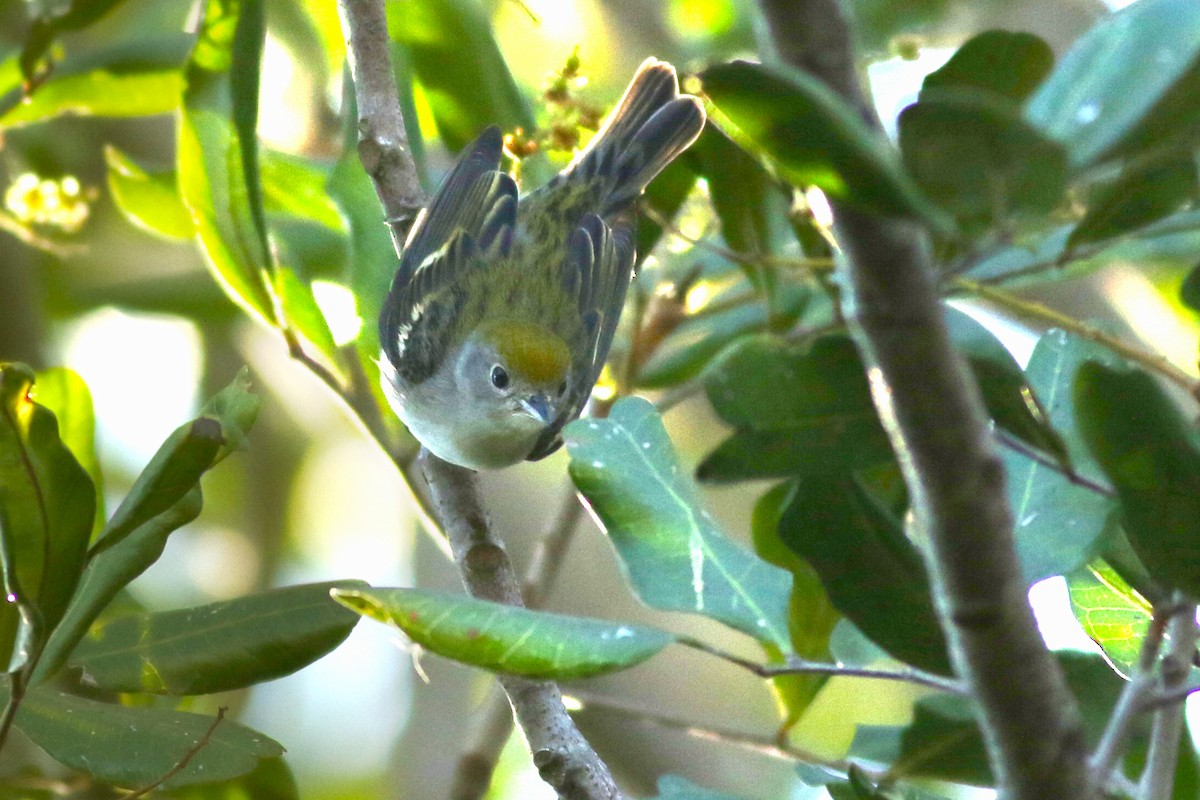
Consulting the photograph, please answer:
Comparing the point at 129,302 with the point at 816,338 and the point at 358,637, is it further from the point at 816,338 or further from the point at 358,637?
the point at 358,637

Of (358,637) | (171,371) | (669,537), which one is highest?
(669,537)

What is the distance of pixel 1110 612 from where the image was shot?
178 cm

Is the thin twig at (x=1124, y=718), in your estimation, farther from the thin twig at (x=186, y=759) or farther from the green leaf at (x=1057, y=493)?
the thin twig at (x=186, y=759)

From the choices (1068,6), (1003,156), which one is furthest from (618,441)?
(1068,6)

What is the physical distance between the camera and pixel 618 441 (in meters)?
1.63

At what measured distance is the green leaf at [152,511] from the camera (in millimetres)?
1448

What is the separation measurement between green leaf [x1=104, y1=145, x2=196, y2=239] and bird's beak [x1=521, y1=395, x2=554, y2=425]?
97 cm

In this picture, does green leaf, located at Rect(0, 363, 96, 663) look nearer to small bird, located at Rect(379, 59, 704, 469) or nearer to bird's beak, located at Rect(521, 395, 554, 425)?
small bird, located at Rect(379, 59, 704, 469)

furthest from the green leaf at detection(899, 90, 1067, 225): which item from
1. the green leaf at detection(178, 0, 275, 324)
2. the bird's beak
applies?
the bird's beak

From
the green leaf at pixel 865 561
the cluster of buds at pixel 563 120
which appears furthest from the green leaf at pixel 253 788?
the cluster of buds at pixel 563 120

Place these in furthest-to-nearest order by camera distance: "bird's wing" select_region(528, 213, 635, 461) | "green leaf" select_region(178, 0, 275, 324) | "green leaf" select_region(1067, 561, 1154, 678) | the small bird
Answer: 1. "bird's wing" select_region(528, 213, 635, 461)
2. the small bird
3. "green leaf" select_region(178, 0, 275, 324)
4. "green leaf" select_region(1067, 561, 1154, 678)

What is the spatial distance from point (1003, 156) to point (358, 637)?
198 inches

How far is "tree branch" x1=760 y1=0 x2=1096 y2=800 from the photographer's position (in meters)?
0.86

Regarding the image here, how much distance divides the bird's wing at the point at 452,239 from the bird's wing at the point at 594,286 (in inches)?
9.0
